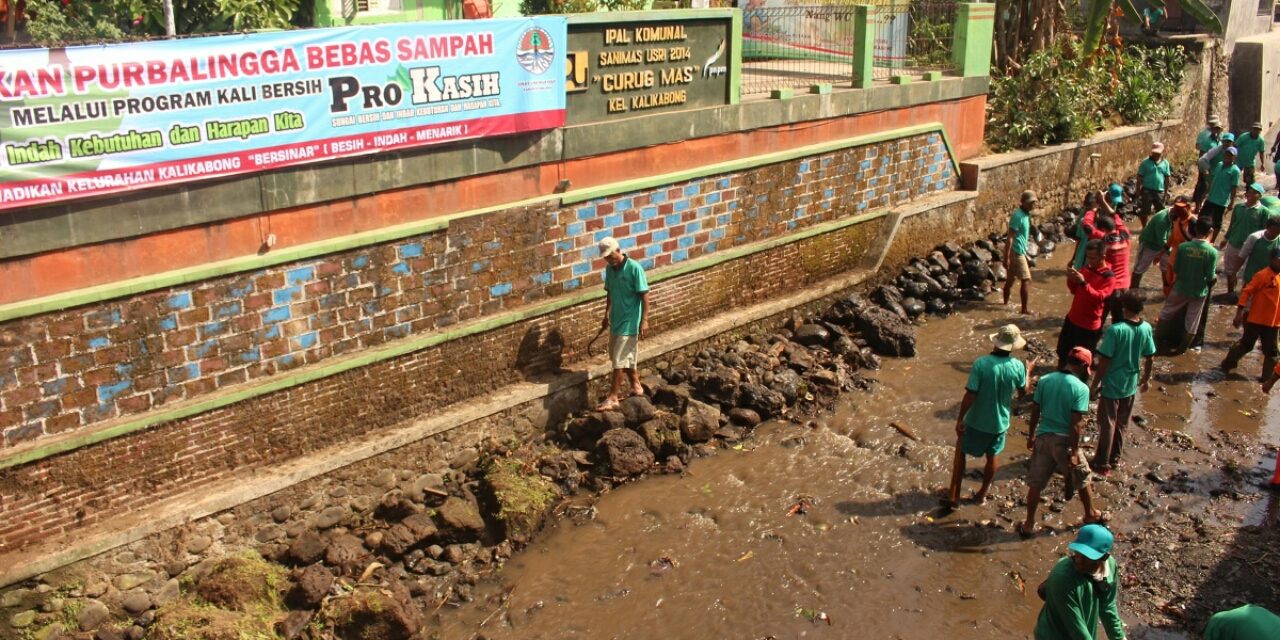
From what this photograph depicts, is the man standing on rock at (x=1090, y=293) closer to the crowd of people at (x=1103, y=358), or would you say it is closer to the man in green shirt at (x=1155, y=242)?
the crowd of people at (x=1103, y=358)

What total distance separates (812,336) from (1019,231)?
10.2ft

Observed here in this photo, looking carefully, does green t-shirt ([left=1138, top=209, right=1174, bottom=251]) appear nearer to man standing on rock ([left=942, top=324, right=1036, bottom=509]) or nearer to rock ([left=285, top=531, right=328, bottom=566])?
man standing on rock ([left=942, top=324, right=1036, bottom=509])

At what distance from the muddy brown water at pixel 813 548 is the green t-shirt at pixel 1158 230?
2.64 metres

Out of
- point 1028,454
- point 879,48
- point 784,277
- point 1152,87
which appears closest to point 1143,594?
point 1028,454

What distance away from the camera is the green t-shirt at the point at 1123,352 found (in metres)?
8.84

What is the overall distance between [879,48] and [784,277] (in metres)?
4.89

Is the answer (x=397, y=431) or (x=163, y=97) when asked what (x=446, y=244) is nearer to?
(x=397, y=431)

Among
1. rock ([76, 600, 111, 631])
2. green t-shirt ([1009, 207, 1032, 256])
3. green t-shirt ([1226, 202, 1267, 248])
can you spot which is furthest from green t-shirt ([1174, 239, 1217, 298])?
rock ([76, 600, 111, 631])

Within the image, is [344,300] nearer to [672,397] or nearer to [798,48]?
[672,397]

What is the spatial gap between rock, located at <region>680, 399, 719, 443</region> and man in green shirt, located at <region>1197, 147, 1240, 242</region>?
8.79 metres

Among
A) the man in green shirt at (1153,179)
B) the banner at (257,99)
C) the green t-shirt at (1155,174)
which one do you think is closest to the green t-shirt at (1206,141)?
the man in green shirt at (1153,179)

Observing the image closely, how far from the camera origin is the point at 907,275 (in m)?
13.8

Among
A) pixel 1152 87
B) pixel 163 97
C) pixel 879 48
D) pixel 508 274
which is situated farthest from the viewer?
pixel 1152 87

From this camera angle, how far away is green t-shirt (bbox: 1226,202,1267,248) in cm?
1259
